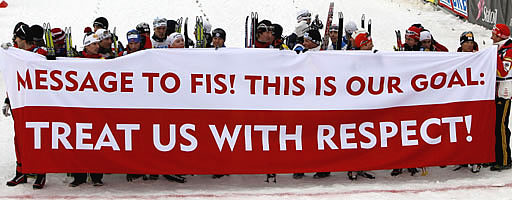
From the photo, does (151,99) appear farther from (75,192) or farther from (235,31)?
(235,31)

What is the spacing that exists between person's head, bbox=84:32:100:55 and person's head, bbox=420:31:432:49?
3.61m

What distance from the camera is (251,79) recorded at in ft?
20.5

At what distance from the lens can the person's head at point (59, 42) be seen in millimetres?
7062

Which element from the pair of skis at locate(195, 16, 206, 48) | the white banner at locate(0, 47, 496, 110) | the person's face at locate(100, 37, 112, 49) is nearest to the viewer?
the white banner at locate(0, 47, 496, 110)

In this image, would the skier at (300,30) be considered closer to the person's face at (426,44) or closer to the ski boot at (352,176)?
the person's face at (426,44)

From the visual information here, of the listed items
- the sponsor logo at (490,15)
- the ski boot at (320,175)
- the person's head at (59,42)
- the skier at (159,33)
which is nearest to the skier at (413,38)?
the ski boot at (320,175)

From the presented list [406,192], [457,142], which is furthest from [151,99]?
[457,142]

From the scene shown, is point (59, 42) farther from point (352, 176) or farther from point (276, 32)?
point (352, 176)

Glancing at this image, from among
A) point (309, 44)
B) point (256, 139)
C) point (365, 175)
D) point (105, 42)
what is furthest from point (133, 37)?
point (365, 175)

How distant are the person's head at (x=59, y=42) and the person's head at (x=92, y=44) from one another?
68 cm

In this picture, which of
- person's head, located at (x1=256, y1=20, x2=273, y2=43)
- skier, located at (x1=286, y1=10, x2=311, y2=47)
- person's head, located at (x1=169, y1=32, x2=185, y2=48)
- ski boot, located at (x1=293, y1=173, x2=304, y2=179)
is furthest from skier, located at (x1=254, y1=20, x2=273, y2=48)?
ski boot, located at (x1=293, y1=173, x2=304, y2=179)

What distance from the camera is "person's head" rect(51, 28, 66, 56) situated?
7062 millimetres

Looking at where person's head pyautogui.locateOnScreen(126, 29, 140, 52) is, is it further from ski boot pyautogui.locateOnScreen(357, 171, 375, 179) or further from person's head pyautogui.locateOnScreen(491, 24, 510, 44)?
person's head pyautogui.locateOnScreen(491, 24, 510, 44)

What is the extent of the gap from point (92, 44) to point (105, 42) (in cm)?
29
